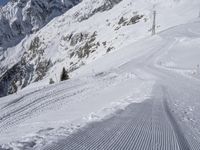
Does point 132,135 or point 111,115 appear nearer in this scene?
point 132,135

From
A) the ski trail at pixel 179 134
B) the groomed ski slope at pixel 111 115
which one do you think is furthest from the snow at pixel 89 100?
the ski trail at pixel 179 134

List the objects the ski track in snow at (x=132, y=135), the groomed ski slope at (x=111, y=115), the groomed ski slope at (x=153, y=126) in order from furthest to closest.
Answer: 1. the groomed ski slope at (x=111, y=115)
2. the groomed ski slope at (x=153, y=126)
3. the ski track in snow at (x=132, y=135)

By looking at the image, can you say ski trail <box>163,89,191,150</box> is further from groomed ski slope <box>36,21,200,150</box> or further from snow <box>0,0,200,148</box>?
snow <box>0,0,200,148</box>

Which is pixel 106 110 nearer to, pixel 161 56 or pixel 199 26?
pixel 161 56

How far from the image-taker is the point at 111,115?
32.8ft

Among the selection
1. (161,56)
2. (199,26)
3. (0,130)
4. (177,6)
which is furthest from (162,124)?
(177,6)

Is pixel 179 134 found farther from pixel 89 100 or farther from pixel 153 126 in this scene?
pixel 89 100

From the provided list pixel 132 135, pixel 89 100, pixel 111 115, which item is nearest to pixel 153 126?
pixel 132 135

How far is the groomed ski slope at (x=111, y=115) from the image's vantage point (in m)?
7.51

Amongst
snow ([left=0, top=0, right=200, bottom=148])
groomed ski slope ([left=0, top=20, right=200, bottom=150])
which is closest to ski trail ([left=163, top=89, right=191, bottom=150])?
groomed ski slope ([left=0, top=20, right=200, bottom=150])

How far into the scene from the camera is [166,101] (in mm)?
13094

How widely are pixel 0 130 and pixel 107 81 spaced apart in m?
8.77

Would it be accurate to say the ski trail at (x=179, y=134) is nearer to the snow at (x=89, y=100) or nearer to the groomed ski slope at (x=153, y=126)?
the groomed ski slope at (x=153, y=126)

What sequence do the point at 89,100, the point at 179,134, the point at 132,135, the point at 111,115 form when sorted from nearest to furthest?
the point at 132,135
the point at 179,134
the point at 111,115
the point at 89,100
